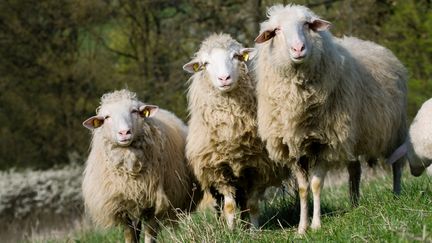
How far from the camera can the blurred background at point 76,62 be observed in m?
17.8

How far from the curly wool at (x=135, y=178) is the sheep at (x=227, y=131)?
25cm

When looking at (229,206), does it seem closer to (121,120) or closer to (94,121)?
(121,120)

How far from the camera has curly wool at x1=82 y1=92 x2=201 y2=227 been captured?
7.40 metres

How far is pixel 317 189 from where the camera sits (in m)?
6.89

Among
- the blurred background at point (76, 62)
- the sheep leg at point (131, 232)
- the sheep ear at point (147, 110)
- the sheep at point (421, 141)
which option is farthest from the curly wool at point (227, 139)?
the blurred background at point (76, 62)

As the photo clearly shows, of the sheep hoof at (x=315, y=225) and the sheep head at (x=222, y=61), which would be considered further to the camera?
the sheep head at (x=222, y=61)

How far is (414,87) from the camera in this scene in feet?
51.4

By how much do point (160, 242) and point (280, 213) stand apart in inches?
50.8

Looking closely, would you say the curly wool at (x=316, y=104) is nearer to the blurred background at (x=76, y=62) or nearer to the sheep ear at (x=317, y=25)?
the sheep ear at (x=317, y=25)

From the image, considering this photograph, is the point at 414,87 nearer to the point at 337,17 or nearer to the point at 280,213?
the point at 337,17

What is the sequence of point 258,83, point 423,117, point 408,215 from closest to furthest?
point 408,215
point 423,117
point 258,83

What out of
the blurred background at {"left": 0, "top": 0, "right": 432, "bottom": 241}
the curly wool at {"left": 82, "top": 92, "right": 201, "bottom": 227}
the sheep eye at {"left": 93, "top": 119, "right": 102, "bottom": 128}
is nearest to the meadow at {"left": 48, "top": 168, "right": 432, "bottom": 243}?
the curly wool at {"left": 82, "top": 92, "right": 201, "bottom": 227}

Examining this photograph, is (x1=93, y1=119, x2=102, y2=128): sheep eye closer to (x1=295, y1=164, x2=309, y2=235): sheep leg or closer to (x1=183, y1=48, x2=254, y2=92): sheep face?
(x1=183, y1=48, x2=254, y2=92): sheep face

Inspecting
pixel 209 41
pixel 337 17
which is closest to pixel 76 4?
pixel 337 17
